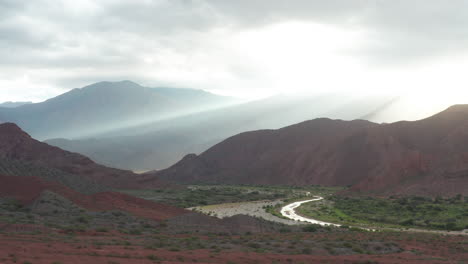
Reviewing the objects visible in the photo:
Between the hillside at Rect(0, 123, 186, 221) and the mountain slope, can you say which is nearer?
the hillside at Rect(0, 123, 186, 221)

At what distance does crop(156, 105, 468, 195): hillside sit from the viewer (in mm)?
71000

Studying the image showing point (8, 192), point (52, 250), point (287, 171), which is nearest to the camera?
point (52, 250)

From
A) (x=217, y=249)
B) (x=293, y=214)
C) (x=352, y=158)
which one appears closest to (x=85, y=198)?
(x=293, y=214)

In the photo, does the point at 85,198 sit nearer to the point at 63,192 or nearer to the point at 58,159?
the point at 63,192

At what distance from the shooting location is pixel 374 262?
19.3 m

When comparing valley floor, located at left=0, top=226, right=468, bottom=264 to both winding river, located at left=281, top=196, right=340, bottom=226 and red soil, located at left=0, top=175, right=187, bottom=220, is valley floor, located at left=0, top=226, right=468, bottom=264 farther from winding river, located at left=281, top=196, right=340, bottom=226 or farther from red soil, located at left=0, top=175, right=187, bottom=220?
red soil, located at left=0, top=175, right=187, bottom=220

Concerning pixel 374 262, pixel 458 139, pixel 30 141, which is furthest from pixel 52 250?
pixel 30 141

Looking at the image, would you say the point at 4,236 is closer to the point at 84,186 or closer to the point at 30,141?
the point at 84,186

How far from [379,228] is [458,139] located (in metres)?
52.3

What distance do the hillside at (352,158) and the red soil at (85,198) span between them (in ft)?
133

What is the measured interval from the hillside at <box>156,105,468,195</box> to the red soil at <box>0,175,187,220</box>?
4049 cm

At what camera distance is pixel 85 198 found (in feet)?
135

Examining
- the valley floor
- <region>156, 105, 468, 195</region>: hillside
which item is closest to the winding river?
the valley floor

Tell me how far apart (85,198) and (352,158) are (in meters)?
69.8
